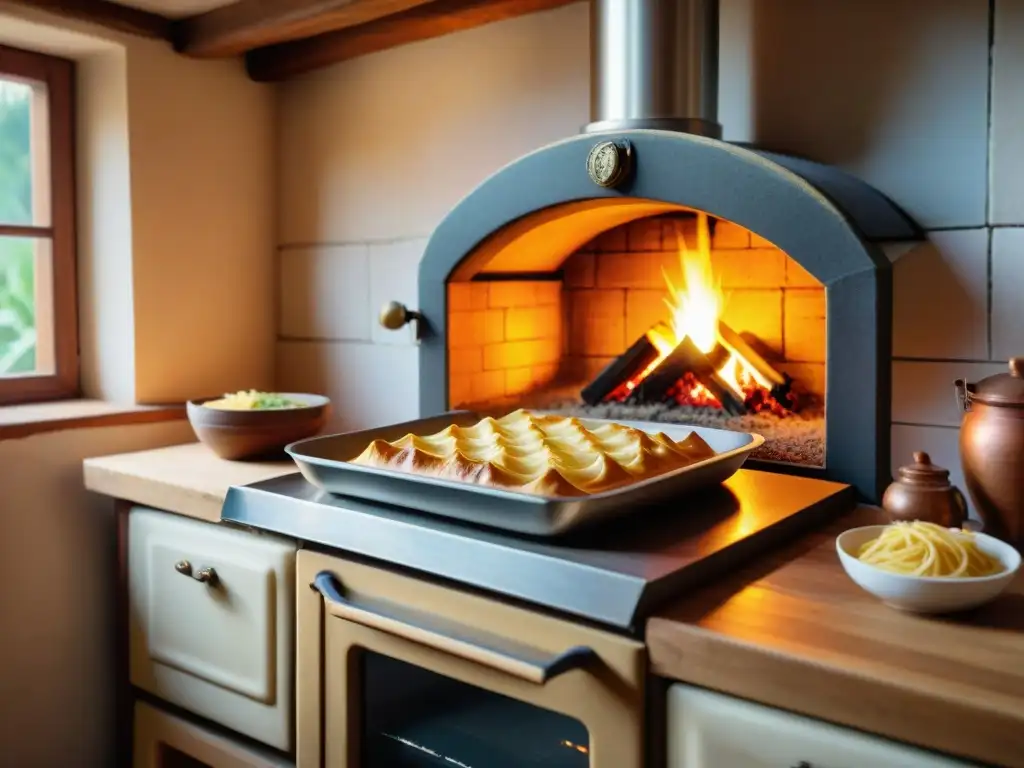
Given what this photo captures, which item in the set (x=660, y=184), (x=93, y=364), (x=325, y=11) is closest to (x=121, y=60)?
(x=325, y=11)

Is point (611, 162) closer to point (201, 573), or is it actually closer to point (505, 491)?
point (505, 491)

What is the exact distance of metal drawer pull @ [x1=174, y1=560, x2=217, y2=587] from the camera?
139 centimetres

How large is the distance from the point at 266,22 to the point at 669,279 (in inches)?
36.7

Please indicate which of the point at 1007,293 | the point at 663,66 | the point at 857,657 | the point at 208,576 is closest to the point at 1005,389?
the point at 1007,293

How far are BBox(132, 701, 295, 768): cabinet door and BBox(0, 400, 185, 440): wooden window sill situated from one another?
55 centimetres

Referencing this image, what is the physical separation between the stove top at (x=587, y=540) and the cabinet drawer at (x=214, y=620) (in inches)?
4.0

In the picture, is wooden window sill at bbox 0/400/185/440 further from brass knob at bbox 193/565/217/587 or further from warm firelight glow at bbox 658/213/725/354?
warm firelight glow at bbox 658/213/725/354

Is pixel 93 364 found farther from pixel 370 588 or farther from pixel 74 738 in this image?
pixel 370 588

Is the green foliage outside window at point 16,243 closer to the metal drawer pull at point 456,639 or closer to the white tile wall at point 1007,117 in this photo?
the metal drawer pull at point 456,639

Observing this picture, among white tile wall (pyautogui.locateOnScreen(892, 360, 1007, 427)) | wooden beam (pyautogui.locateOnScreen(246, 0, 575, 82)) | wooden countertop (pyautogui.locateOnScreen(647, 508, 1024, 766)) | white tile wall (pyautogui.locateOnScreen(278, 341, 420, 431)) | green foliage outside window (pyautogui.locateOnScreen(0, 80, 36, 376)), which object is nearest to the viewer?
wooden countertop (pyautogui.locateOnScreen(647, 508, 1024, 766))

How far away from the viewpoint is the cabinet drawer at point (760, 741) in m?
0.78

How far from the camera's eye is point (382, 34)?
193 centimetres

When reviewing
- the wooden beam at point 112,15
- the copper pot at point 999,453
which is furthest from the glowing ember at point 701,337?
the wooden beam at point 112,15

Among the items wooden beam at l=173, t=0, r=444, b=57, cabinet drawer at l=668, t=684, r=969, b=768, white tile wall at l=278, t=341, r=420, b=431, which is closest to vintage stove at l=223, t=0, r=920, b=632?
cabinet drawer at l=668, t=684, r=969, b=768
